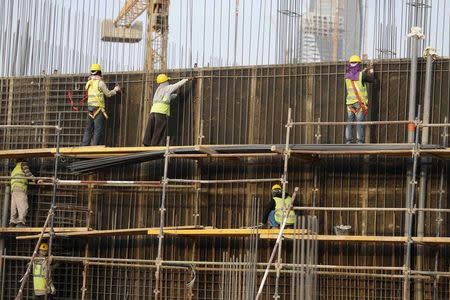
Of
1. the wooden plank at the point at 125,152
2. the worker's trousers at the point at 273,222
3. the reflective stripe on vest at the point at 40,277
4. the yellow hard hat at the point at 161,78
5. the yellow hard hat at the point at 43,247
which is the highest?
the yellow hard hat at the point at 161,78

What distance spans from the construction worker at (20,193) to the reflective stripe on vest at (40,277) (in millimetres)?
1089

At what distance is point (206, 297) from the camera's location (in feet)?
77.8

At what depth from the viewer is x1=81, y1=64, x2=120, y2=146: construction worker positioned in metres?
24.6

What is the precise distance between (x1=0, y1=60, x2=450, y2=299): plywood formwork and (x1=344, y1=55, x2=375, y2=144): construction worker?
1.69ft

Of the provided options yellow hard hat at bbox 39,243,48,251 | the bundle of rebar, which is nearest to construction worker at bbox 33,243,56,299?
yellow hard hat at bbox 39,243,48,251

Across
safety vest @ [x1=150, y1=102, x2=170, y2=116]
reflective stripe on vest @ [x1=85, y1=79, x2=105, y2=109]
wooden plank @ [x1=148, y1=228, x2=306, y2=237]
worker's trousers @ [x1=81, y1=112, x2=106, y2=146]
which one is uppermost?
reflective stripe on vest @ [x1=85, y1=79, x2=105, y2=109]

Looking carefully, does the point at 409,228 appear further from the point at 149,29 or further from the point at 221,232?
the point at 149,29

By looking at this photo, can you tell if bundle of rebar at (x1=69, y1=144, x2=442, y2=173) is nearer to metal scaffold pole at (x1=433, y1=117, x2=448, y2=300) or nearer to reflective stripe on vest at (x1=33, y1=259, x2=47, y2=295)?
metal scaffold pole at (x1=433, y1=117, x2=448, y2=300)

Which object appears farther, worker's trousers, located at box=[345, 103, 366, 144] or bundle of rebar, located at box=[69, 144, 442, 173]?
worker's trousers, located at box=[345, 103, 366, 144]

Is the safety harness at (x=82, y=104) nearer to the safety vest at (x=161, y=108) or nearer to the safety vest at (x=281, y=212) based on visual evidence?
the safety vest at (x=161, y=108)

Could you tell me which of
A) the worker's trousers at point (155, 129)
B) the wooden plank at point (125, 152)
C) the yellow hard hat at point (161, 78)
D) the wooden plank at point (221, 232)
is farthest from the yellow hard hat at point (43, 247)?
the yellow hard hat at point (161, 78)

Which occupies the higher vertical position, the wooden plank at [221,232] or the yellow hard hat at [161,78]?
the yellow hard hat at [161,78]

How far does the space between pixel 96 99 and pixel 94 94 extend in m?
0.11

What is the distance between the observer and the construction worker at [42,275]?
24203 millimetres
